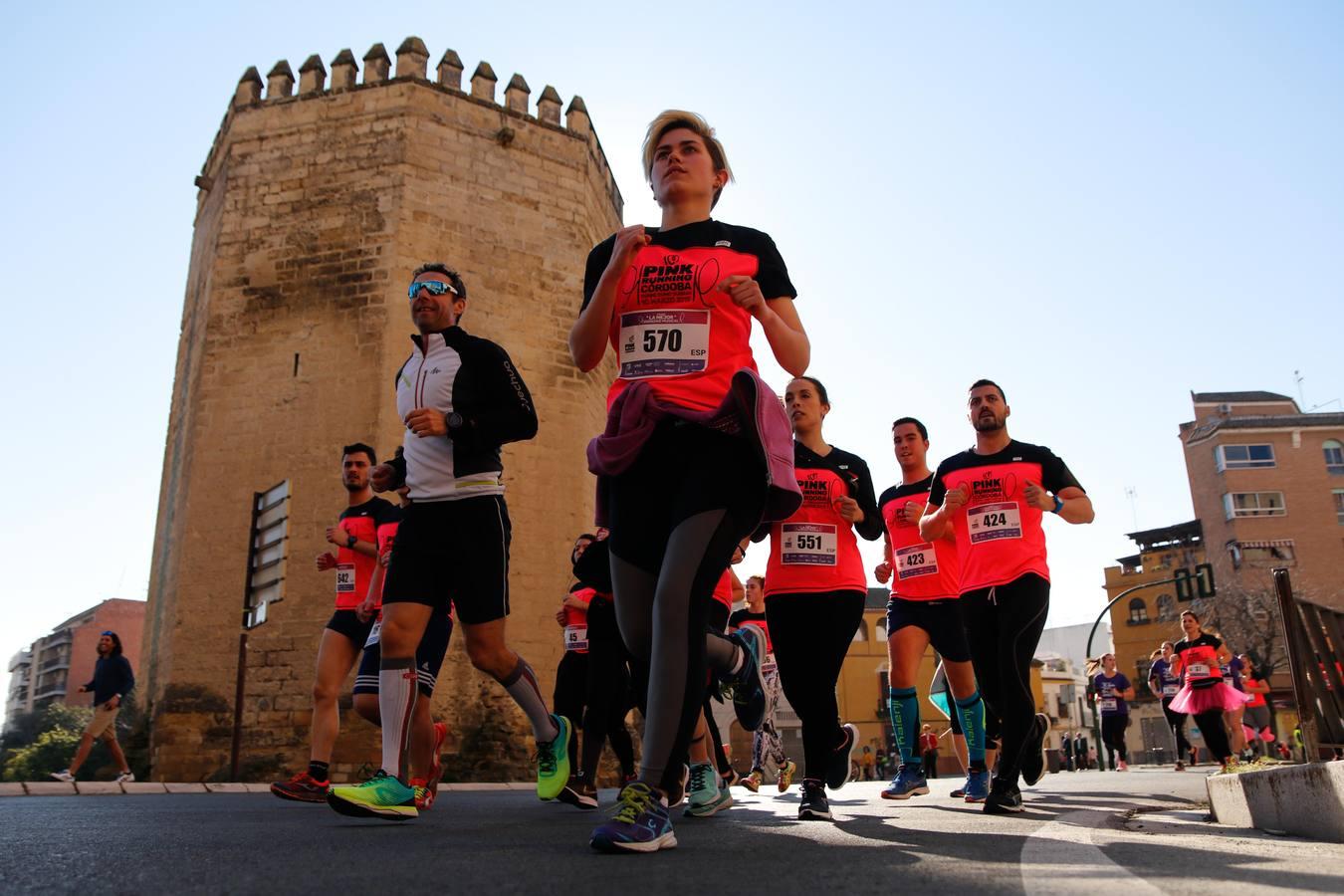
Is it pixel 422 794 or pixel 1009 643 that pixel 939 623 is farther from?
pixel 422 794

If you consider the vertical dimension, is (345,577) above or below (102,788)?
above

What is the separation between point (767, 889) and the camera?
2092mm

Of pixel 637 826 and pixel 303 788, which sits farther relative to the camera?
pixel 303 788

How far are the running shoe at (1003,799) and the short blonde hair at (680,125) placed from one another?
2.83 m

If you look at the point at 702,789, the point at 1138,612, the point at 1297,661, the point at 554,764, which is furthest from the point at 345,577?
the point at 1138,612

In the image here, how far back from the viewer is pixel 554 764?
5.28 meters

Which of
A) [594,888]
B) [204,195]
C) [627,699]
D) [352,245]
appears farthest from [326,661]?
[204,195]

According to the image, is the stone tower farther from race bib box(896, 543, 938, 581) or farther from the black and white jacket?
the black and white jacket

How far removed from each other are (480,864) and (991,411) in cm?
410

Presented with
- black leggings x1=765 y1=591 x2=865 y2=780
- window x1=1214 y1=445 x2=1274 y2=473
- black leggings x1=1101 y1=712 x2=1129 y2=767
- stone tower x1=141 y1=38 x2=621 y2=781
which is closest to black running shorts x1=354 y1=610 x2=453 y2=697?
black leggings x1=765 y1=591 x2=865 y2=780

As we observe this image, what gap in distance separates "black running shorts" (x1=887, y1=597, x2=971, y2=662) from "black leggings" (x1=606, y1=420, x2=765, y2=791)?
376 centimetres

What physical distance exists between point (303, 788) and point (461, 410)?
3.01 meters

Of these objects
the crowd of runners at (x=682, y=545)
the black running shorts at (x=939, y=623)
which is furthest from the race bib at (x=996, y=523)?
the black running shorts at (x=939, y=623)

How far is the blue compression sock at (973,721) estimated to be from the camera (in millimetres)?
6777
